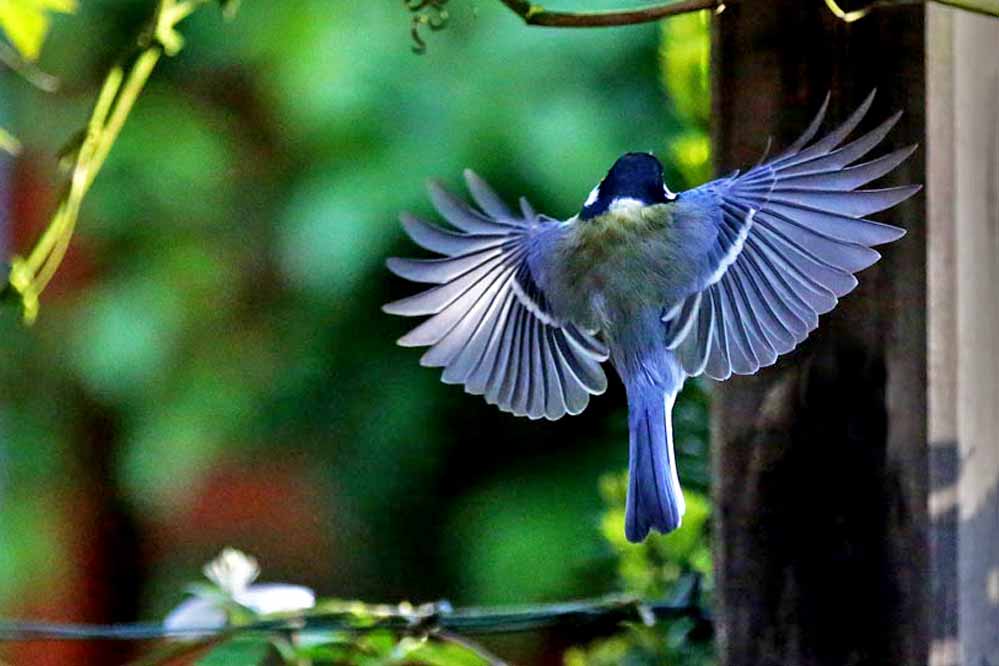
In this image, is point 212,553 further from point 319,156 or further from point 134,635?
point 134,635

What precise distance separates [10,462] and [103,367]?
16.5 inches

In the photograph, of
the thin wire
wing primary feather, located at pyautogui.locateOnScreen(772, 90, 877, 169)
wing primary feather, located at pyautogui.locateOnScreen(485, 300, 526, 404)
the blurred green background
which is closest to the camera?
wing primary feather, located at pyautogui.locateOnScreen(772, 90, 877, 169)

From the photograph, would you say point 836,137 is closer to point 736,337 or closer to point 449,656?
point 736,337

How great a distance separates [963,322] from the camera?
950 mm

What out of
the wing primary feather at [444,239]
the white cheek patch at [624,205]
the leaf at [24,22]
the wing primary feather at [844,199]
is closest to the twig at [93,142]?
the leaf at [24,22]

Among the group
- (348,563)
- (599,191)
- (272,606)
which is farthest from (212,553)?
(599,191)

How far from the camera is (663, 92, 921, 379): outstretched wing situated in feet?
2.77

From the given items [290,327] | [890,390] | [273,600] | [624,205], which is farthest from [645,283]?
[290,327]

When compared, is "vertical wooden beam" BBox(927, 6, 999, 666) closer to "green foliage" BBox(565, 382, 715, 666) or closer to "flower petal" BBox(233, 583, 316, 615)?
"green foliage" BBox(565, 382, 715, 666)

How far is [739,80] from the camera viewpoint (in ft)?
3.27

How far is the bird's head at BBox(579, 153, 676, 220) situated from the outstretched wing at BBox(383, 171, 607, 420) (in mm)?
51

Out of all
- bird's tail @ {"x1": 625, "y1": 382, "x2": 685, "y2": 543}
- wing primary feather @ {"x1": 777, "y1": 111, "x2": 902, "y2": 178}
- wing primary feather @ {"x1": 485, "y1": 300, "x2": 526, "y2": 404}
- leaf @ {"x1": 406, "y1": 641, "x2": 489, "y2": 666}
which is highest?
wing primary feather @ {"x1": 777, "y1": 111, "x2": 902, "y2": 178}

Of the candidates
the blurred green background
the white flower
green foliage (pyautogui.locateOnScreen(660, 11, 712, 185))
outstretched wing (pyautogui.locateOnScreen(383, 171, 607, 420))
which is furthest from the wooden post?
the blurred green background

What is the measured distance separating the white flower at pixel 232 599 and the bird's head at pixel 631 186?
39 centimetres
